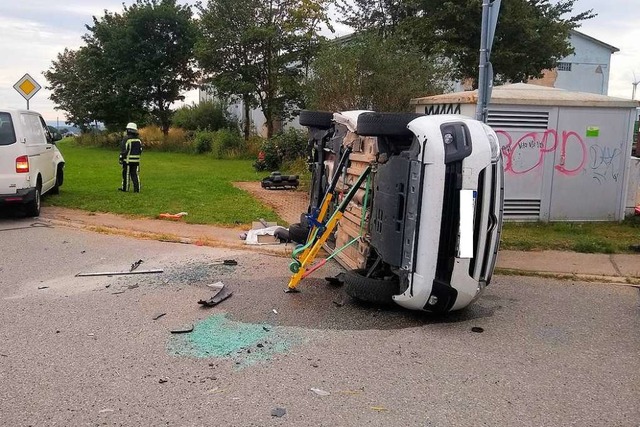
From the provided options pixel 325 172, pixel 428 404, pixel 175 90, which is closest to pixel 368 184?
pixel 325 172

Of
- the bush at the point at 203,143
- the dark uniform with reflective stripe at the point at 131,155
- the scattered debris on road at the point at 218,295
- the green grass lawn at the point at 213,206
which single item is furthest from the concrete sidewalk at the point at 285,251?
the bush at the point at 203,143

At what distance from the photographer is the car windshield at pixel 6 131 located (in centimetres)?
999

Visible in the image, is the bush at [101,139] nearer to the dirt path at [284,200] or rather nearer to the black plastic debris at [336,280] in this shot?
the dirt path at [284,200]

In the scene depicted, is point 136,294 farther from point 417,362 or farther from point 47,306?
point 417,362

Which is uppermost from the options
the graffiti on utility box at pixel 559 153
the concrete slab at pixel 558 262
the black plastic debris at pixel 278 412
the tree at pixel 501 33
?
the tree at pixel 501 33

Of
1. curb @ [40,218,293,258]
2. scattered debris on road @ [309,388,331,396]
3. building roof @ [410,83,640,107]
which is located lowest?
scattered debris on road @ [309,388,331,396]

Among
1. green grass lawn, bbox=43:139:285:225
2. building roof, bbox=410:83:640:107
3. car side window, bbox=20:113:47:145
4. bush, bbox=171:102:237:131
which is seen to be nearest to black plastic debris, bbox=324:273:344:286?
green grass lawn, bbox=43:139:285:225

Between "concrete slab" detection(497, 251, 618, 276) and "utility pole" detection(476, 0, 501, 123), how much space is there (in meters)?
Result: 1.96

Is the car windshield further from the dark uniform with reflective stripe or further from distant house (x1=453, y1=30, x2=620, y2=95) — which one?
distant house (x1=453, y1=30, x2=620, y2=95)

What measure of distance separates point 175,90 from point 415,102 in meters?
28.8

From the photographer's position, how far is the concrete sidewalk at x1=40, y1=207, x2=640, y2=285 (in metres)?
7.41

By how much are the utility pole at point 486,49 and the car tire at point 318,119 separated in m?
1.75

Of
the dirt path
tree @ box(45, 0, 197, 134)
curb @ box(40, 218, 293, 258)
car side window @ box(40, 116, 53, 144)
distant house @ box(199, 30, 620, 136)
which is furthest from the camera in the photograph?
distant house @ box(199, 30, 620, 136)

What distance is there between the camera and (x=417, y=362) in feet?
14.5
